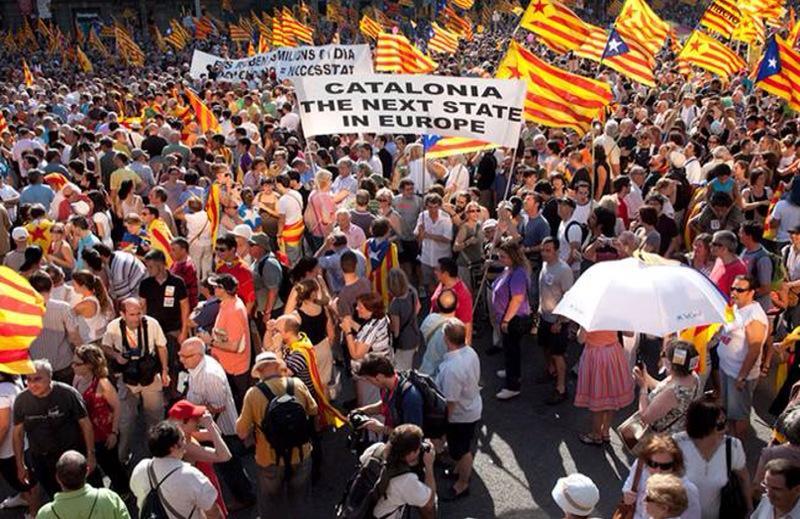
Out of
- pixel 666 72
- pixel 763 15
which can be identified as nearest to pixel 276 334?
pixel 763 15

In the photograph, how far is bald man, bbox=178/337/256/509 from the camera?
5668mm

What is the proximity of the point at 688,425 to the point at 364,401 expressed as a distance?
8.77 ft

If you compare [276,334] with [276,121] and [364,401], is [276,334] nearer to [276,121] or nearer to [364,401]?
[364,401]

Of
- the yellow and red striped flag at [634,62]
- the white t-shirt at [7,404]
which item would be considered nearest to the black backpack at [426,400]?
the white t-shirt at [7,404]

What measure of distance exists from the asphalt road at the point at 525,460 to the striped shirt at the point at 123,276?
2.01 meters

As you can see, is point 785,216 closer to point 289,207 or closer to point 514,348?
point 514,348

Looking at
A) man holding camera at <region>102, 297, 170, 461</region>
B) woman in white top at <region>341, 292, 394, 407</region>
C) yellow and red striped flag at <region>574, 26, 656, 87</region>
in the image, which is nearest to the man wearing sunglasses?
woman in white top at <region>341, 292, 394, 407</region>

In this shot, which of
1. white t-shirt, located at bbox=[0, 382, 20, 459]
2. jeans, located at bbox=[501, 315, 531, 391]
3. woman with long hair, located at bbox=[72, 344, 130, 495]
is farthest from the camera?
jeans, located at bbox=[501, 315, 531, 391]

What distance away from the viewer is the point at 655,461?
4.38 metres

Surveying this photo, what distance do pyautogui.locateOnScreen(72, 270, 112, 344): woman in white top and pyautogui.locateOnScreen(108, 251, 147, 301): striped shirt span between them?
2.36 ft

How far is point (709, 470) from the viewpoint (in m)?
4.59

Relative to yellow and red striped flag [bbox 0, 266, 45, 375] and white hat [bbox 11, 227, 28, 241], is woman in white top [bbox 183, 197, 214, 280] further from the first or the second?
yellow and red striped flag [bbox 0, 266, 45, 375]

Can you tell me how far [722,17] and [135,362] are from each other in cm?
1459

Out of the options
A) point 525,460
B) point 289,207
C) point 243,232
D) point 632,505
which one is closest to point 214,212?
point 289,207
